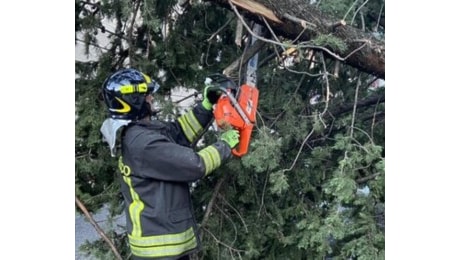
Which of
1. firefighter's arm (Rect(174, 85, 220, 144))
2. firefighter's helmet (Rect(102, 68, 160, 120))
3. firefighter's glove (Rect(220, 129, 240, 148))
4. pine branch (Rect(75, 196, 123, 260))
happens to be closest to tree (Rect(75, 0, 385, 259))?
pine branch (Rect(75, 196, 123, 260))

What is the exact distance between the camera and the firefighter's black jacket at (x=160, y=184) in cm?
223

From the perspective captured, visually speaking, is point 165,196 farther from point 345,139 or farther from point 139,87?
point 345,139

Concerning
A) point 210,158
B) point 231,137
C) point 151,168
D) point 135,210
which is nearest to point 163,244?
point 135,210

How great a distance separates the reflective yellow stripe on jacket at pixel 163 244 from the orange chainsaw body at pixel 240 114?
49 cm

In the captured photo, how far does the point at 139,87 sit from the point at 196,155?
43 cm

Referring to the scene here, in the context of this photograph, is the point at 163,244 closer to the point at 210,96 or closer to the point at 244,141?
the point at 244,141

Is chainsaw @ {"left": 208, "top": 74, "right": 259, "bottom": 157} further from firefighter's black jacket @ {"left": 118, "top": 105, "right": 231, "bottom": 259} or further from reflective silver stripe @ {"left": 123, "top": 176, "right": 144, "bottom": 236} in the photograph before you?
reflective silver stripe @ {"left": 123, "top": 176, "right": 144, "bottom": 236}

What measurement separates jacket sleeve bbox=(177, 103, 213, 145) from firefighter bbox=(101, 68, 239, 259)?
22 cm

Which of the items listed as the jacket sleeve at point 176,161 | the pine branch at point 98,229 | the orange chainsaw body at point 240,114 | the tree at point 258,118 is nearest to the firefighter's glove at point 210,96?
the orange chainsaw body at point 240,114

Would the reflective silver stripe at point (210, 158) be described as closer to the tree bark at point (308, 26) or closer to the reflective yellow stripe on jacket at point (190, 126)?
the reflective yellow stripe on jacket at point (190, 126)

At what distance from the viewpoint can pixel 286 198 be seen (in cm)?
321

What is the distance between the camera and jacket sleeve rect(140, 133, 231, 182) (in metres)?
2.21

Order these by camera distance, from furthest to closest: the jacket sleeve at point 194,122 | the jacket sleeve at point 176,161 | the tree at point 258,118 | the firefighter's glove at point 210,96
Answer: the tree at point 258,118
the jacket sleeve at point 194,122
the firefighter's glove at point 210,96
the jacket sleeve at point 176,161

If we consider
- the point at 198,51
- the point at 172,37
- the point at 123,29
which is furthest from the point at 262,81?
the point at 123,29
